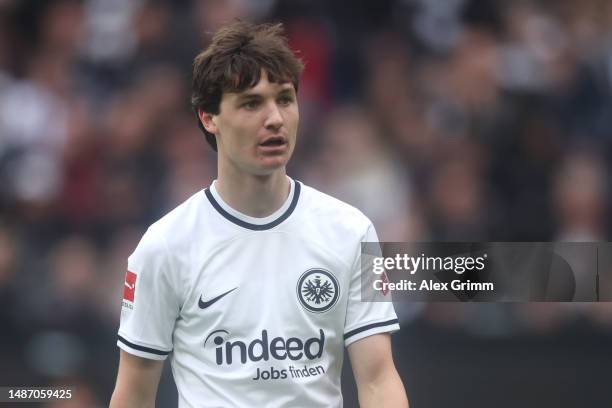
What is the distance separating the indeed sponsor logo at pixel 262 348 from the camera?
3676 mm

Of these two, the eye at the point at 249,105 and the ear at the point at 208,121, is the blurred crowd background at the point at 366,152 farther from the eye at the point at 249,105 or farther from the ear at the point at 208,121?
the eye at the point at 249,105

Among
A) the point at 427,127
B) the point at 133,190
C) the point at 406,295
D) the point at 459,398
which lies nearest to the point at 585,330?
the point at 459,398

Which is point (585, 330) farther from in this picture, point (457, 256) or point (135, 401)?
point (135, 401)

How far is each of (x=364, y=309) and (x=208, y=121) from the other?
0.82 m

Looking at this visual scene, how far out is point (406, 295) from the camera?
5699 millimetres

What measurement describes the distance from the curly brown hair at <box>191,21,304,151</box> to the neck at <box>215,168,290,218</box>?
24 cm

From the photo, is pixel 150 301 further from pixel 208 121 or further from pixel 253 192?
pixel 208 121

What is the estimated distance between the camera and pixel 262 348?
145 inches

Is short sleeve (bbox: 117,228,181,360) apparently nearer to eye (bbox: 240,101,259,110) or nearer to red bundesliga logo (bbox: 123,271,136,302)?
red bundesliga logo (bbox: 123,271,136,302)

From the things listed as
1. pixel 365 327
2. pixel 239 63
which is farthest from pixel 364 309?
pixel 239 63

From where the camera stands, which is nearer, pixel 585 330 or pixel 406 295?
pixel 406 295

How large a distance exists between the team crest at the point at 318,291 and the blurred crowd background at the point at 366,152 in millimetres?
2491

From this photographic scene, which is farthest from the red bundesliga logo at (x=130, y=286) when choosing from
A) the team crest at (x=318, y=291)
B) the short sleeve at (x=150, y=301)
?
the team crest at (x=318, y=291)

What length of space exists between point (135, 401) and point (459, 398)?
9.24 feet
